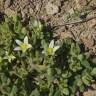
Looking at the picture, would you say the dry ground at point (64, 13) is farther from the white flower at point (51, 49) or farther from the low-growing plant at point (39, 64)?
the white flower at point (51, 49)

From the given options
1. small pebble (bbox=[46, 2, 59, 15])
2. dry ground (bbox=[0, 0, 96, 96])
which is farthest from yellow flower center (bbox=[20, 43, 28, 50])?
small pebble (bbox=[46, 2, 59, 15])

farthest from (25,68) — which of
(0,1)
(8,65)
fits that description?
(0,1)

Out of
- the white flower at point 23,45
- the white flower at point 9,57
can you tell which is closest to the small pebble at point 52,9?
the white flower at point 23,45

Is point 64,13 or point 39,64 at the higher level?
point 64,13

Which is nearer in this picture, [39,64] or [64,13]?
[39,64]

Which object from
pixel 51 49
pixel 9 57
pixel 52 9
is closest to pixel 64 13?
pixel 52 9

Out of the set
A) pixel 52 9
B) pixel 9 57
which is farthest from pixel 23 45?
pixel 52 9

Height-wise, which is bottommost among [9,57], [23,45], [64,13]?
[9,57]

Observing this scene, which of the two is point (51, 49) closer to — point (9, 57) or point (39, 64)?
point (39, 64)

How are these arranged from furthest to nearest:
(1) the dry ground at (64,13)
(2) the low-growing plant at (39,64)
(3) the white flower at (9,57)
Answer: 1. (1) the dry ground at (64,13)
2. (3) the white flower at (9,57)
3. (2) the low-growing plant at (39,64)

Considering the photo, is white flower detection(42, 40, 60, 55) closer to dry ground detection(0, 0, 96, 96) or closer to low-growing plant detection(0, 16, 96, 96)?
low-growing plant detection(0, 16, 96, 96)
